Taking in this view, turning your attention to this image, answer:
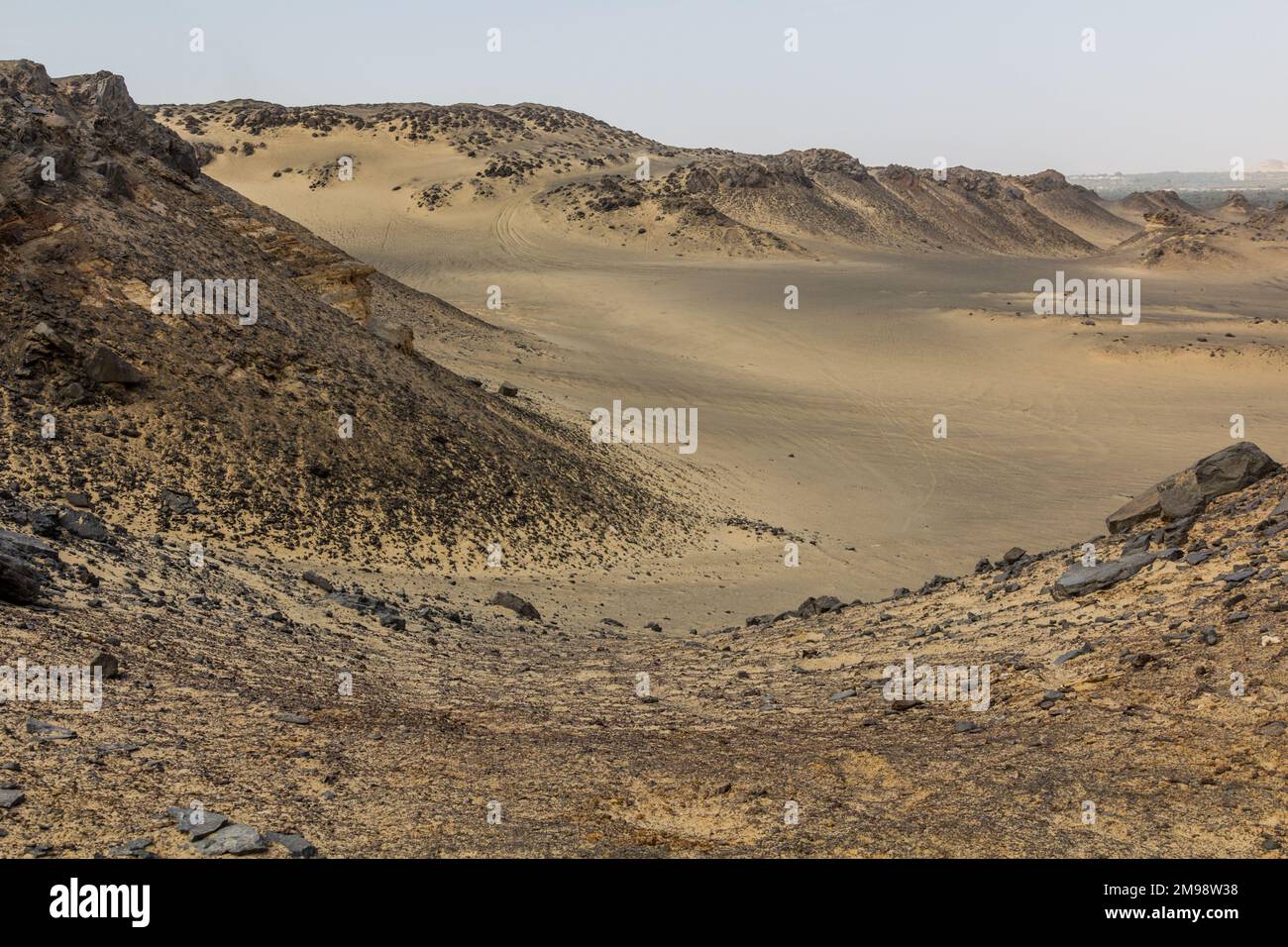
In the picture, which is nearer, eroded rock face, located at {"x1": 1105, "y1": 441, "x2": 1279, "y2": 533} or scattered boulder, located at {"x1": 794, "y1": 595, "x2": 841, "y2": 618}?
eroded rock face, located at {"x1": 1105, "y1": 441, "x2": 1279, "y2": 533}

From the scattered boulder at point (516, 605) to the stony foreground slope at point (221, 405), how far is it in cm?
123

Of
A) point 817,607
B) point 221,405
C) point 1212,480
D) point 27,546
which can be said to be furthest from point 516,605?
point 1212,480

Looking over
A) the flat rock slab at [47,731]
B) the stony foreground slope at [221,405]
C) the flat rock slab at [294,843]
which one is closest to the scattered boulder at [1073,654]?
the flat rock slab at [294,843]

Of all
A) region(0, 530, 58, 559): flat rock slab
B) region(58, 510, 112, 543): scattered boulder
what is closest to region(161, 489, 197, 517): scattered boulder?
region(58, 510, 112, 543): scattered boulder

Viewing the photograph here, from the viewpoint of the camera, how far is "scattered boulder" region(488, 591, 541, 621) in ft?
41.5

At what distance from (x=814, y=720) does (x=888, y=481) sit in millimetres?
15448

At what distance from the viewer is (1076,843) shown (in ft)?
18.6

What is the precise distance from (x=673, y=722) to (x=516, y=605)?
485 cm

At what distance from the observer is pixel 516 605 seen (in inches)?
501

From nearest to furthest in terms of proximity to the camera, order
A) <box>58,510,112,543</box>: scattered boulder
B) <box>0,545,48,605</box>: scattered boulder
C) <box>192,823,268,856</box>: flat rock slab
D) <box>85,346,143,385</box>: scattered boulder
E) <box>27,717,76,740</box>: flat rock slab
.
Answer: <box>192,823,268,856</box>: flat rock slab
<box>27,717,76,740</box>: flat rock slab
<box>0,545,48,605</box>: scattered boulder
<box>58,510,112,543</box>: scattered boulder
<box>85,346,143,385</box>: scattered boulder

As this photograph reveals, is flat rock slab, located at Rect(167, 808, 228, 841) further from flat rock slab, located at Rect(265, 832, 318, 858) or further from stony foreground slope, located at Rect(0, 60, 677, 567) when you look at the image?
stony foreground slope, located at Rect(0, 60, 677, 567)

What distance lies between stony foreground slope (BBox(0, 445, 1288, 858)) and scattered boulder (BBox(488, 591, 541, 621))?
4.23 feet

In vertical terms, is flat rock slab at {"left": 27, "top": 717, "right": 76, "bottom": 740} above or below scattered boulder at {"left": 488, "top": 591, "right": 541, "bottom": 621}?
above

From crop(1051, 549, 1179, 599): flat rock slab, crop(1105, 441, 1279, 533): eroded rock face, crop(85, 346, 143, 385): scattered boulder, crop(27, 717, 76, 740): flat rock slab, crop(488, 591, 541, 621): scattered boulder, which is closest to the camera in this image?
crop(27, 717, 76, 740): flat rock slab
